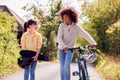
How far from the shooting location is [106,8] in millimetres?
35688

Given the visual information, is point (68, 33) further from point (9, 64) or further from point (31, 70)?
point (9, 64)

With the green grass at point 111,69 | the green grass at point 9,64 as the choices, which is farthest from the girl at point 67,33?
the green grass at point 9,64

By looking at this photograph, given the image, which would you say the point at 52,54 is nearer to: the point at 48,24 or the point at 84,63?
the point at 48,24

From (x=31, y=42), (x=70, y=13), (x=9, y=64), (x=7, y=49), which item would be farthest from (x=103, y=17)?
(x=70, y=13)

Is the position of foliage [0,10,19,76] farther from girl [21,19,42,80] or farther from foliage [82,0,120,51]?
foliage [82,0,120,51]

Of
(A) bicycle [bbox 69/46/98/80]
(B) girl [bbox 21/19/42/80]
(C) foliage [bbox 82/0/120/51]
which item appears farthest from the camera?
(C) foliage [bbox 82/0/120/51]

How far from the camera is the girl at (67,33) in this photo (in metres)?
8.10

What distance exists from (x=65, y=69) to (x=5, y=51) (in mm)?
10410

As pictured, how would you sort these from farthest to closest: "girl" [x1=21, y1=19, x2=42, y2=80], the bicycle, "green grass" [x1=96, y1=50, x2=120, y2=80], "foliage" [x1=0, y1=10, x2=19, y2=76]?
"foliage" [x1=0, y1=10, x2=19, y2=76] → "green grass" [x1=96, y1=50, x2=120, y2=80] → "girl" [x1=21, y1=19, x2=42, y2=80] → the bicycle

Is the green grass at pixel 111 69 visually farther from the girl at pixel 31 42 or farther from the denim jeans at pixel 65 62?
the denim jeans at pixel 65 62

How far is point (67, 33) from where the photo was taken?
8.23 m

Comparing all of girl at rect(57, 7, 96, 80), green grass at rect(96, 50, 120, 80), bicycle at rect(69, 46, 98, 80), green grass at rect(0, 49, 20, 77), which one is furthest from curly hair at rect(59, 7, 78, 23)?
green grass at rect(0, 49, 20, 77)

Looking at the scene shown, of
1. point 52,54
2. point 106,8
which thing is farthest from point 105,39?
point 52,54

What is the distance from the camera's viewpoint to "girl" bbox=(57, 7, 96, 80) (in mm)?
8102
